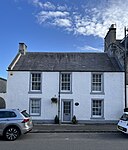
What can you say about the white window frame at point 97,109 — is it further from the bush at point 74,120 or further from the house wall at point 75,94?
the bush at point 74,120

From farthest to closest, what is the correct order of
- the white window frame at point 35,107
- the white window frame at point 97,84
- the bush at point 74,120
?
1. the white window frame at point 97,84
2. the white window frame at point 35,107
3. the bush at point 74,120

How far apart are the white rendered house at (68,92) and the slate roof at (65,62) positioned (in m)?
0.10

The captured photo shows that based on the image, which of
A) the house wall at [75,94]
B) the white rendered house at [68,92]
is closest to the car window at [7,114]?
the white rendered house at [68,92]

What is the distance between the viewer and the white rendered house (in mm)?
20766

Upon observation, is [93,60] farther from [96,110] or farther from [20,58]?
[20,58]

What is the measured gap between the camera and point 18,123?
1198cm

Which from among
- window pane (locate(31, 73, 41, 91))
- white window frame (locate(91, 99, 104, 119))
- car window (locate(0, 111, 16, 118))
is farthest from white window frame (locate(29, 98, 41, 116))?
car window (locate(0, 111, 16, 118))

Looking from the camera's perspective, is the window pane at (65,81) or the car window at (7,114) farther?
the window pane at (65,81)

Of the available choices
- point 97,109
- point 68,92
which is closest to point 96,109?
point 97,109

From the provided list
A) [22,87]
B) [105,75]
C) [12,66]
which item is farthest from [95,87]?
[12,66]

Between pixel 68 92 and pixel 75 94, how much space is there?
2.38ft

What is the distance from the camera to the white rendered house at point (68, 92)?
20.8m

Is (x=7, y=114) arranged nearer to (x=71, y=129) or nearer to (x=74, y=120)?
(x=71, y=129)

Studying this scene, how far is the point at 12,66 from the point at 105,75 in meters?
9.54
